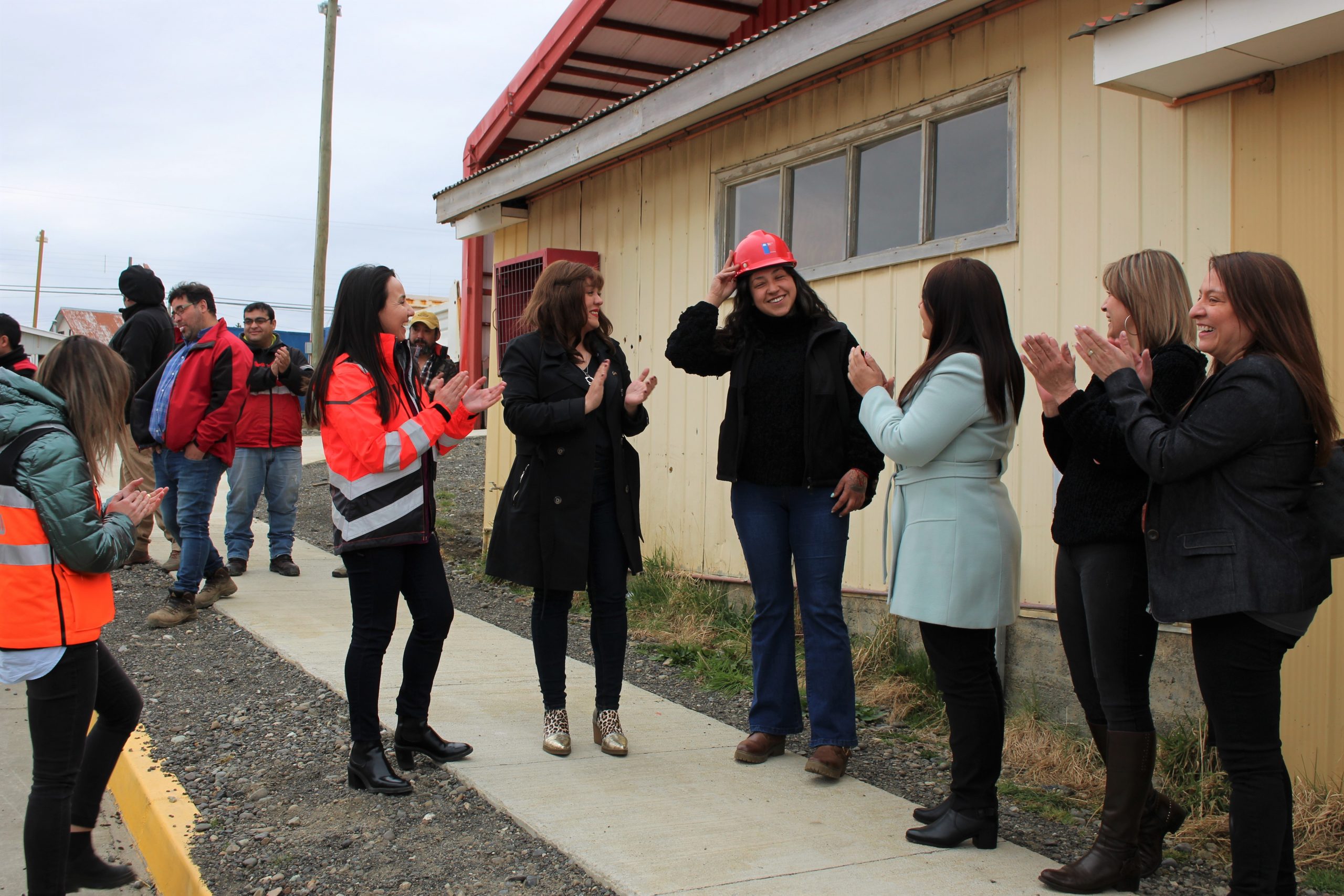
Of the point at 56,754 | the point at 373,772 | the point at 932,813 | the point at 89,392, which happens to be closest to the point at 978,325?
the point at 932,813

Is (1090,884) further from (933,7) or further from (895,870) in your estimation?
(933,7)

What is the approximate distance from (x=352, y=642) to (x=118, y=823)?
1378mm

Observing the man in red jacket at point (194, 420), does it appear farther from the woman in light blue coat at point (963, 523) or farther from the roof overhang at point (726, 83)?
the woman in light blue coat at point (963, 523)

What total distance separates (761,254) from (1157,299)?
150cm

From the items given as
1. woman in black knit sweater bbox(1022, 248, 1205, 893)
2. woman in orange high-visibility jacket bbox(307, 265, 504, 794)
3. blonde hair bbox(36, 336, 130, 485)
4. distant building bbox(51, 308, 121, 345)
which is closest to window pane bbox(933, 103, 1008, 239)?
woman in black knit sweater bbox(1022, 248, 1205, 893)

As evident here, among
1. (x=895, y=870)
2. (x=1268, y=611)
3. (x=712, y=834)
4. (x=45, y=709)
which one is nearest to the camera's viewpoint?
(x=1268, y=611)

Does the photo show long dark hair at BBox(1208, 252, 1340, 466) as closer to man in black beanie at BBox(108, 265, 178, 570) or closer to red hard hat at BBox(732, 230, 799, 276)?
red hard hat at BBox(732, 230, 799, 276)

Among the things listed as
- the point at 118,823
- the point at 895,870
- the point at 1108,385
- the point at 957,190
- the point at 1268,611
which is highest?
the point at 957,190

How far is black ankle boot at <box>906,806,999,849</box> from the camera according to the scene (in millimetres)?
3264

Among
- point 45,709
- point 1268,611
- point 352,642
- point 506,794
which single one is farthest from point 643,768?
point 1268,611

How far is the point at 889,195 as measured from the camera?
5.56m

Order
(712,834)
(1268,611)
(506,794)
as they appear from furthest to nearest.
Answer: (506,794)
(712,834)
(1268,611)

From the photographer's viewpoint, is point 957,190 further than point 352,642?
Yes

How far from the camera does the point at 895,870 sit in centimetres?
309
